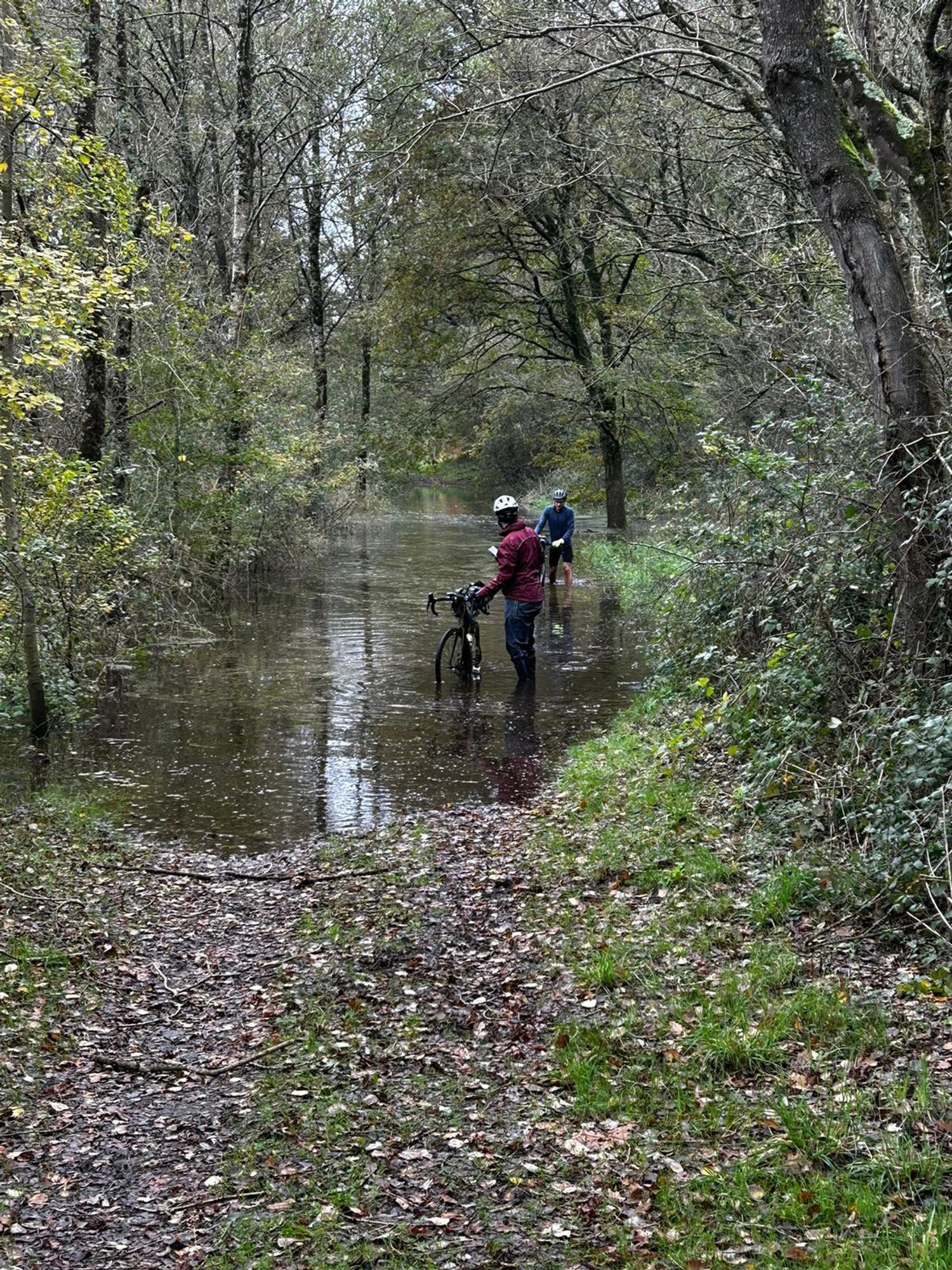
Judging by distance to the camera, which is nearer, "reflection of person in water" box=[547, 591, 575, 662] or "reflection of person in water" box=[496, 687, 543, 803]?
"reflection of person in water" box=[496, 687, 543, 803]

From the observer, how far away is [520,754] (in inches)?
430

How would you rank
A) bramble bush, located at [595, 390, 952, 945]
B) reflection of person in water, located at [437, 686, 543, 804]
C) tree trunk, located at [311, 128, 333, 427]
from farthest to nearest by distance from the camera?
tree trunk, located at [311, 128, 333, 427] < reflection of person in water, located at [437, 686, 543, 804] < bramble bush, located at [595, 390, 952, 945]

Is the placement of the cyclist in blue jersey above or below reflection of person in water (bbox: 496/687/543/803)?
above

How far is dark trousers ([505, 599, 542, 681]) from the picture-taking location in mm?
13281

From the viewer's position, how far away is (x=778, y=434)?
12.3 m

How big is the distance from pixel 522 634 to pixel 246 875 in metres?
6.15

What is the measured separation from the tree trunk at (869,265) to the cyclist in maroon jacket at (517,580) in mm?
6448

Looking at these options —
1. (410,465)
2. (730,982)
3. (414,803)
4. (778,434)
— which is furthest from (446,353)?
(730,982)

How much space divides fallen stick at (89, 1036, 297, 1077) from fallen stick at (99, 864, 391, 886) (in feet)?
7.23

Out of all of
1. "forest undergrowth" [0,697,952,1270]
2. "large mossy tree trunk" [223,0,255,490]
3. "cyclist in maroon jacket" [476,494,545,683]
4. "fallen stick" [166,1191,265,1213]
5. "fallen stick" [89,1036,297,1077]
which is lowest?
"fallen stick" [166,1191,265,1213]

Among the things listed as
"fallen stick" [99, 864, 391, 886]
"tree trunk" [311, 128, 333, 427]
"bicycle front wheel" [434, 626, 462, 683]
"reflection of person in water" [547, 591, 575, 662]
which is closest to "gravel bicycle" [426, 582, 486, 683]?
"bicycle front wheel" [434, 626, 462, 683]

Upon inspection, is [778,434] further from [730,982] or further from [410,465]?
[410,465]

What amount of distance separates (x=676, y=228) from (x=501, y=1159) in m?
14.8

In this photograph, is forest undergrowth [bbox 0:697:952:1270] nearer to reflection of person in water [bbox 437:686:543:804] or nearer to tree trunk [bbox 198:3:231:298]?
reflection of person in water [bbox 437:686:543:804]
